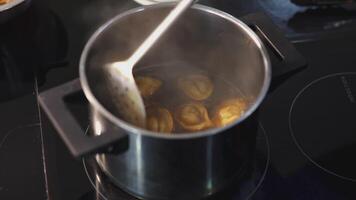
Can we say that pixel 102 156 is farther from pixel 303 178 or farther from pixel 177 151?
pixel 303 178

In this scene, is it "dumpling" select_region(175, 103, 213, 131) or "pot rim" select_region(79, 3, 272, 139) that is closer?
"pot rim" select_region(79, 3, 272, 139)

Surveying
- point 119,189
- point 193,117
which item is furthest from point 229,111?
point 119,189

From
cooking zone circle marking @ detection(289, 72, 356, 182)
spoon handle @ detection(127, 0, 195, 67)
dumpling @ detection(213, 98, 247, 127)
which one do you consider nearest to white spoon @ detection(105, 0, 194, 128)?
spoon handle @ detection(127, 0, 195, 67)

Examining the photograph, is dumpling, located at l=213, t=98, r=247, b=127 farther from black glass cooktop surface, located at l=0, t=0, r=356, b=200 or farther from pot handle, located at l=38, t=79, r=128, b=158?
pot handle, located at l=38, t=79, r=128, b=158

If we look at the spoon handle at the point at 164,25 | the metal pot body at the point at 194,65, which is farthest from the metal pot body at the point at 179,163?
the spoon handle at the point at 164,25

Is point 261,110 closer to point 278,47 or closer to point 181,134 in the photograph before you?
point 278,47
